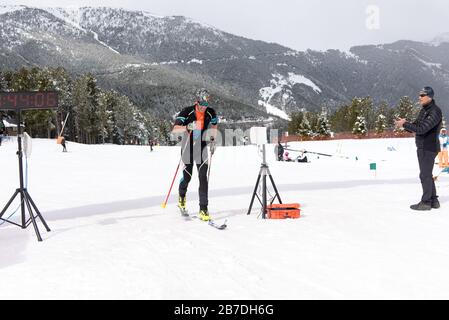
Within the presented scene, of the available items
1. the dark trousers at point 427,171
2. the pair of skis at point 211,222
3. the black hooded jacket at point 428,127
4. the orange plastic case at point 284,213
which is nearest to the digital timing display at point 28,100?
the pair of skis at point 211,222

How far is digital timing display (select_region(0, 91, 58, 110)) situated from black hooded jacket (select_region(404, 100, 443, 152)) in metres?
6.10

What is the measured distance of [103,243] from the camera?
579 centimetres

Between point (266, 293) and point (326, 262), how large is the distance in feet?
3.89

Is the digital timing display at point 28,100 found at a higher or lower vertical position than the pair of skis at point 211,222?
higher

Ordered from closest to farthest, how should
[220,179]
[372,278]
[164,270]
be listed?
[372,278] → [164,270] → [220,179]

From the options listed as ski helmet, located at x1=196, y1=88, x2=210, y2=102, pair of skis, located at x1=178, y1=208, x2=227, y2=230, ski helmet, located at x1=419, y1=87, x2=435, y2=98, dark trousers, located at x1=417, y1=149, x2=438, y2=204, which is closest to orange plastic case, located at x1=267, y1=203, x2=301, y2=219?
pair of skis, located at x1=178, y1=208, x2=227, y2=230

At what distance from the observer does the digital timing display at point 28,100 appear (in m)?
6.46

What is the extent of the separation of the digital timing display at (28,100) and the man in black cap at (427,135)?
19.6 ft

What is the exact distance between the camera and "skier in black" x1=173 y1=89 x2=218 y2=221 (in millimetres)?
7328

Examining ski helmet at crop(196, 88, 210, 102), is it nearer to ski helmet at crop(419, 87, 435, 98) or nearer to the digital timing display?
the digital timing display

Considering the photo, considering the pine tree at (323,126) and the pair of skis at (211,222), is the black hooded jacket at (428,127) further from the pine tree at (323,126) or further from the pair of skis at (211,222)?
the pine tree at (323,126)

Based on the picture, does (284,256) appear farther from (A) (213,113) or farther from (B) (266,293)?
(A) (213,113)

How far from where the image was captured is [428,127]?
24.8 feet
